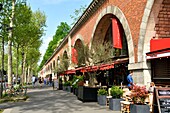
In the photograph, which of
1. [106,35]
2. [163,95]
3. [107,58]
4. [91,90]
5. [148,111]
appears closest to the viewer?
[163,95]

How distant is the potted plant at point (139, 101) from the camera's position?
899 centimetres

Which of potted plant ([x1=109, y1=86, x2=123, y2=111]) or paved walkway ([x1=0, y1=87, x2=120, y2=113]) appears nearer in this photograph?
potted plant ([x1=109, y1=86, x2=123, y2=111])

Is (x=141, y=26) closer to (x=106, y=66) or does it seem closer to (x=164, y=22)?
(x=164, y=22)

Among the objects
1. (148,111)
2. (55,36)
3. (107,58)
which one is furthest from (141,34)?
(55,36)

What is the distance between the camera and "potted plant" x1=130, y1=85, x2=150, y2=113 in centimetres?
899

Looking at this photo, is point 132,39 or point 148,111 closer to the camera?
point 148,111

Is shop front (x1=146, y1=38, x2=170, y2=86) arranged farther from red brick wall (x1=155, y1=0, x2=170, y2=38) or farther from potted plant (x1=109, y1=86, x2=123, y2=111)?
potted plant (x1=109, y1=86, x2=123, y2=111)

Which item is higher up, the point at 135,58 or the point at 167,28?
the point at 167,28

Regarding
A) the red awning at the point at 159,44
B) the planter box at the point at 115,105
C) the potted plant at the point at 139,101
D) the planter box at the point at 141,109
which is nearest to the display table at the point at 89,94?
the planter box at the point at 115,105

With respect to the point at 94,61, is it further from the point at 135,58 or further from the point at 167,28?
the point at 167,28

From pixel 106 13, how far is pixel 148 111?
12561 millimetres

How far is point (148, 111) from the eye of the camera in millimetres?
9062

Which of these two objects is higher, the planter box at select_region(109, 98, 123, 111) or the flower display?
the flower display

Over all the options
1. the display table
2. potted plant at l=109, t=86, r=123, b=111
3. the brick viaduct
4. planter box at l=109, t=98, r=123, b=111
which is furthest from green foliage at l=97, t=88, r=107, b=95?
the brick viaduct
